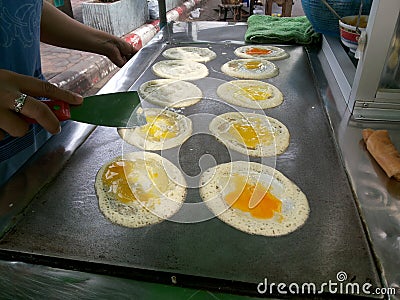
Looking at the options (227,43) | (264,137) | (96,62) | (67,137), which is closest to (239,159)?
(264,137)

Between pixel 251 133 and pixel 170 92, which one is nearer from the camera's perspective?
pixel 251 133

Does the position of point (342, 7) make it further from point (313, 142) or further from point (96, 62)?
point (96, 62)

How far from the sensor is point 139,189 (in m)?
1.01

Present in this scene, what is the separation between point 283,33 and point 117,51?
3.30 ft

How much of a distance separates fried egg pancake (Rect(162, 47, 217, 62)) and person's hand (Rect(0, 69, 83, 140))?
3.36ft

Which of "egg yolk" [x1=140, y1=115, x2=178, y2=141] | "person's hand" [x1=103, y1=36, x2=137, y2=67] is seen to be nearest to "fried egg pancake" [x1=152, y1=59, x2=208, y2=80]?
"person's hand" [x1=103, y1=36, x2=137, y2=67]

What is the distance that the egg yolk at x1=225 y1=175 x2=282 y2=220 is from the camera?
→ 925 mm

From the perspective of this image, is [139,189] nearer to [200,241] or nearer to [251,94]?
[200,241]

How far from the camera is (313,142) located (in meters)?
1.21

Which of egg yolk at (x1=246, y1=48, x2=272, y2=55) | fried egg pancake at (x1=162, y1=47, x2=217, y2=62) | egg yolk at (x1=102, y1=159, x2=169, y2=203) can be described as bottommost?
egg yolk at (x1=102, y1=159, x2=169, y2=203)

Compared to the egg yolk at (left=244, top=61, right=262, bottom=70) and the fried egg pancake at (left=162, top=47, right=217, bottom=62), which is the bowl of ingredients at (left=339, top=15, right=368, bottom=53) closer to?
the egg yolk at (left=244, top=61, right=262, bottom=70)

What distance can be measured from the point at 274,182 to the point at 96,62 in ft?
12.7

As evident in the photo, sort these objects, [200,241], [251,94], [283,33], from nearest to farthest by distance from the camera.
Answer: [200,241] < [251,94] < [283,33]

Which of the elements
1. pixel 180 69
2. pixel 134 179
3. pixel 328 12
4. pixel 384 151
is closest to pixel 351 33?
pixel 328 12
